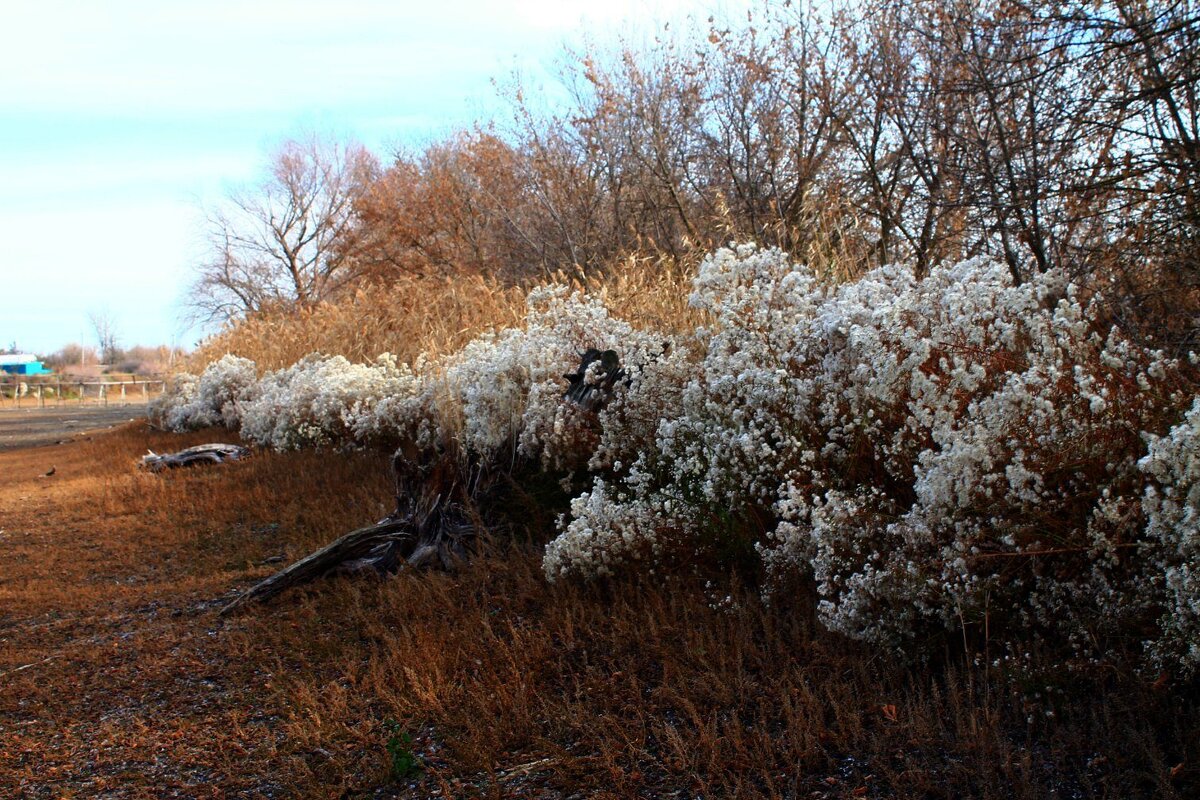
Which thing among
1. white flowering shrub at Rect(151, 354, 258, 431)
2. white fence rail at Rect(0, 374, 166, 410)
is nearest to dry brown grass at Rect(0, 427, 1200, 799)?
white flowering shrub at Rect(151, 354, 258, 431)

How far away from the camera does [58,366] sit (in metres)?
83.1

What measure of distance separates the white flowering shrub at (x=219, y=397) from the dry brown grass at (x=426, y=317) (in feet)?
1.56

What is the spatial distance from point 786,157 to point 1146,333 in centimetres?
694

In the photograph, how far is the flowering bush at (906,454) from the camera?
10.2 feet

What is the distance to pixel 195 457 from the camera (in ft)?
37.8

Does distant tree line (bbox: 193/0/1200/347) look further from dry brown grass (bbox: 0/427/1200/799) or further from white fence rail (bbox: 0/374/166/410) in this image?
white fence rail (bbox: 0/374/166/410)

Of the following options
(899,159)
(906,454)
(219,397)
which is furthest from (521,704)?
(219,397)

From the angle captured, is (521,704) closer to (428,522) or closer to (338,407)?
(428,522)

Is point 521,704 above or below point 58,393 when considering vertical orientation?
below

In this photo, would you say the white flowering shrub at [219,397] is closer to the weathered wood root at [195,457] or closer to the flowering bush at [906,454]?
the weathered wood root at [195,457]

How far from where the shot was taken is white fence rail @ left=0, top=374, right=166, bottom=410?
147 feet

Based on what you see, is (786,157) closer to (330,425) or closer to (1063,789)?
(330,425)

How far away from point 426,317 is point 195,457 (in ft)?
10.7

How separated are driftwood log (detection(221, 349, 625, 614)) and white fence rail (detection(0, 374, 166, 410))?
4171 centimetres
